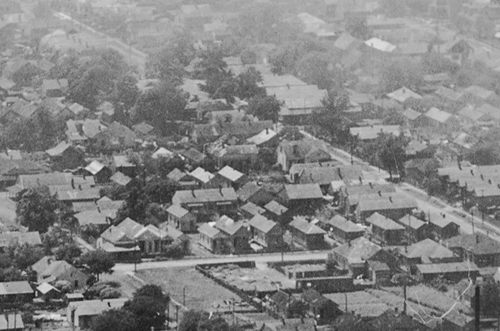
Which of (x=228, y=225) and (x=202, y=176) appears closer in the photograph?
(x=228, y=225)

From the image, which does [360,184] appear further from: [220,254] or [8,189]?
[8,189]

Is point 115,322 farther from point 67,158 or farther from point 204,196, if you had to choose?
point 67,158

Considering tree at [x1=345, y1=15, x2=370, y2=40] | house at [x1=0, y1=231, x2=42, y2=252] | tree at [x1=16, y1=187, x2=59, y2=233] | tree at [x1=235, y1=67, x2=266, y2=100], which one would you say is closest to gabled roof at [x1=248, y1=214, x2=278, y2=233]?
tree at [x1=16, y1=187, x2=59, y2=233]

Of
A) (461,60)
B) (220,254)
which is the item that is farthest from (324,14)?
(220,254)

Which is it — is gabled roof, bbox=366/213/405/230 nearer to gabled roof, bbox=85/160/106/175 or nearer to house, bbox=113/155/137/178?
house, bbox=113/155/137/178

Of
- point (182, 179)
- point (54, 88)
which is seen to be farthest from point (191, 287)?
point (54, 88)

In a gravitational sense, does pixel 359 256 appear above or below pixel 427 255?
above
